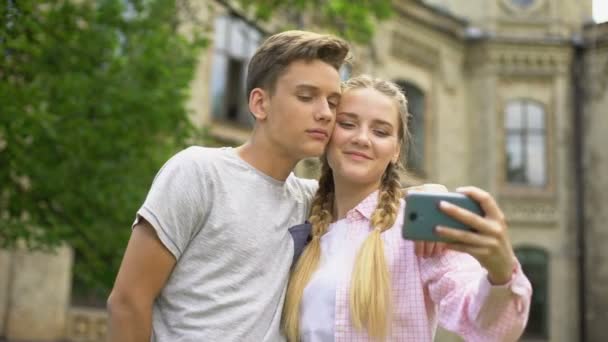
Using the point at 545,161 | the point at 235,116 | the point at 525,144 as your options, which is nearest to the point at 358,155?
the point at 235,116

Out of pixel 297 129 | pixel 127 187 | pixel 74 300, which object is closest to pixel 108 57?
pixel 127 187

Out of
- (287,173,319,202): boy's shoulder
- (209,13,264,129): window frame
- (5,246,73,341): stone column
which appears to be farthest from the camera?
(209,13,264,129): window frame

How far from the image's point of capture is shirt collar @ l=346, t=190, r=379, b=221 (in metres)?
2.76

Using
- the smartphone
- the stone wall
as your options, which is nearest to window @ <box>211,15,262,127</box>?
the stone wall

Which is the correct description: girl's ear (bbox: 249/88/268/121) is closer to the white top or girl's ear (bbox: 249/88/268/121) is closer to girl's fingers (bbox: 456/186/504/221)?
the white top

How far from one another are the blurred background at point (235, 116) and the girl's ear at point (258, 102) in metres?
1.10

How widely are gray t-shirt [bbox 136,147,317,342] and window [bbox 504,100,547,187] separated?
18998 millimetres

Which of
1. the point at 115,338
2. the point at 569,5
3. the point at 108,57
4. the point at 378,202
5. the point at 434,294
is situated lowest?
the point at 115,338

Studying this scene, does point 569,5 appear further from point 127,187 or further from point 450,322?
point 450,322

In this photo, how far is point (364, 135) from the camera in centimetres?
273

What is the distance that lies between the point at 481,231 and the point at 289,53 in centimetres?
118

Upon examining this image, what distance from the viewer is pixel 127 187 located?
283 inches

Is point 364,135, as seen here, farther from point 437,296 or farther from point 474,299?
point 474,299

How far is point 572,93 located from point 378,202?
19.8 meters
